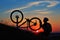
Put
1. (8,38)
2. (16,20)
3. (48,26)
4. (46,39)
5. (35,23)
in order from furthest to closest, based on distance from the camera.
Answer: (35,23)
(16,20)
(48,26)
(46,39)
(8,38)

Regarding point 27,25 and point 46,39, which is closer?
point 46,39

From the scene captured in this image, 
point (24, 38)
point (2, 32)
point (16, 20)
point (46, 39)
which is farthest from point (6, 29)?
point (16, 20)

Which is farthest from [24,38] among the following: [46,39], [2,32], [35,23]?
[35,23]

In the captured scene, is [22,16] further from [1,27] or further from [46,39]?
[1,27]

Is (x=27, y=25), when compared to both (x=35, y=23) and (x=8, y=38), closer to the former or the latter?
(x=35, y=23)

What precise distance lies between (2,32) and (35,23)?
9.15 meters

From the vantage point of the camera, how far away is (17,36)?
8500 mm

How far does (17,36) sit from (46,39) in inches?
102

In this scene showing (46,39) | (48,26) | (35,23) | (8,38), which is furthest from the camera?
(35,23)

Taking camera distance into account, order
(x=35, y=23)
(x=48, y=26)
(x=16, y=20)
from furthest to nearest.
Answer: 1. (x=35, y=23)
2. (x=16, y=20)
3. (x=48, y=26)

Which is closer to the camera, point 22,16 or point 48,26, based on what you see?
point 48,26

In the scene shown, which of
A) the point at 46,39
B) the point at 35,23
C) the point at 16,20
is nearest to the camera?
the point at 46,39

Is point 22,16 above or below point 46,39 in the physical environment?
above

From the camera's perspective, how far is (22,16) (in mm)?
16906
